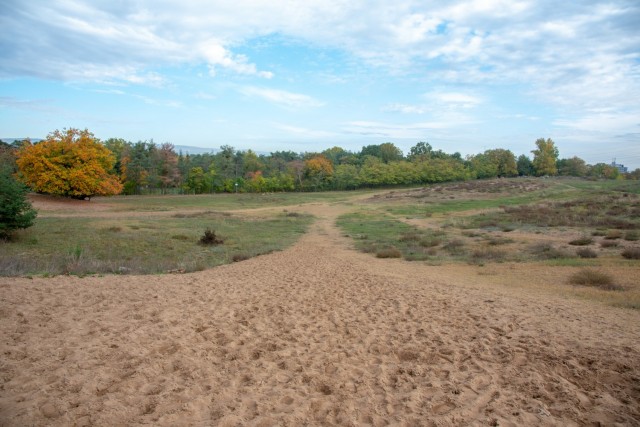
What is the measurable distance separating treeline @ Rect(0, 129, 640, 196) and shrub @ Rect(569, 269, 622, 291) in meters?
52.1

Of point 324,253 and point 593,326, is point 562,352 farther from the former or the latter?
point 324,253

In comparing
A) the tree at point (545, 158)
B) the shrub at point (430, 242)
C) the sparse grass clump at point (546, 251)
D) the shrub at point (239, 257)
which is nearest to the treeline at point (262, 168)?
the tree at point (545, 158)

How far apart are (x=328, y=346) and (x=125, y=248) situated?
15.7 m

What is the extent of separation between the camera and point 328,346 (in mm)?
7551

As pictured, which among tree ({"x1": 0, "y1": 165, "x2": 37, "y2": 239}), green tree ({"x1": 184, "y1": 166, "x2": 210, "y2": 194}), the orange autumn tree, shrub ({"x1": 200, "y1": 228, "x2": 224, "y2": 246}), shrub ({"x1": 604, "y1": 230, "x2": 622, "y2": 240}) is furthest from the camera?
green tree ({"x1": 184, "y1": 166, "x2": 210, "y2": 194})

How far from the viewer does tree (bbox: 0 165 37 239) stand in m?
20.1

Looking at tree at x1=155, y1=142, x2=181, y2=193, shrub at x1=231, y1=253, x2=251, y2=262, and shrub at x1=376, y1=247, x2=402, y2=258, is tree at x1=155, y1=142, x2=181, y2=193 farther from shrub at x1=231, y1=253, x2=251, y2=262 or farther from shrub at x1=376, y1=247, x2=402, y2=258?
shrub at x1=376, y1=247, x2=402, y2=258

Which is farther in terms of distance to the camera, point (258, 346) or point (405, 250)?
point (405, 250)

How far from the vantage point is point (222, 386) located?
19.5 ft

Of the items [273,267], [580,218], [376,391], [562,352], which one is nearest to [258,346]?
[376,391]

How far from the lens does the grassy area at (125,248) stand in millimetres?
14117

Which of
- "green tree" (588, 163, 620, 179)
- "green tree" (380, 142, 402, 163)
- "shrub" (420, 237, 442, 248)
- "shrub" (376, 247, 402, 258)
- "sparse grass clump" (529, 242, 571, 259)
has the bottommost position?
"shrub" (376, 247, 402, 258)

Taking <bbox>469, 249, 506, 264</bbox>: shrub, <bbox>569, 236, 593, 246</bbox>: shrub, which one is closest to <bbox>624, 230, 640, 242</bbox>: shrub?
<bbox>569, 236, 593, 246</bbox>: shrub

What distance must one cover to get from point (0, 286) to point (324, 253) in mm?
13200
